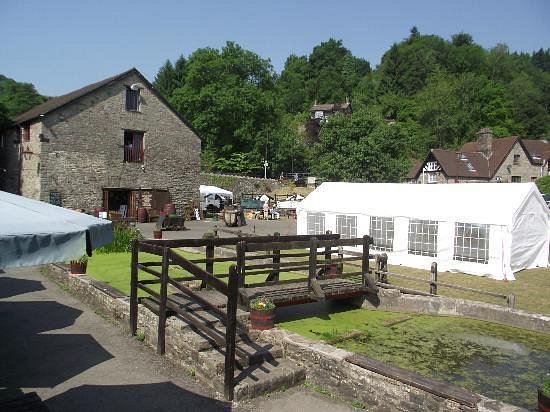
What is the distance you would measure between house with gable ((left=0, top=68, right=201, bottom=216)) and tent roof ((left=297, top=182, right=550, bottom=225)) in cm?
1427

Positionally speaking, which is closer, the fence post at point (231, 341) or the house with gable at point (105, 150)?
the fence post at point (231, 341)

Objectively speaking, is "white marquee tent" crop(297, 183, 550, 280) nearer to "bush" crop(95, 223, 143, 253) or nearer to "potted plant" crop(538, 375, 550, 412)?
"bush" crop(95, 223, 143, 253)

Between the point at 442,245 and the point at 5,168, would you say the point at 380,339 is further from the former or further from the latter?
the point at 5,168

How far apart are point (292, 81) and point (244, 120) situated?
46.0 m

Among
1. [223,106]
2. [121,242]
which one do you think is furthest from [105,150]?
[223,106]

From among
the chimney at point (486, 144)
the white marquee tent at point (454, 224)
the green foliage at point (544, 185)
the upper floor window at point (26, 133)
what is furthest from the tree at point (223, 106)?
the white marquee tent at point (454, 224)

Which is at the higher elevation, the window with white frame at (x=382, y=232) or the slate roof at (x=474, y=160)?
the slate roof at (x=474, y=160)

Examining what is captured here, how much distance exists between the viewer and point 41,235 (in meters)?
4.19

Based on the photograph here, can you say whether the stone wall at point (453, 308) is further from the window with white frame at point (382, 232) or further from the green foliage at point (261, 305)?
the window with white frame at point (382, 232)

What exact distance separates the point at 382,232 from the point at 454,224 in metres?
2.80

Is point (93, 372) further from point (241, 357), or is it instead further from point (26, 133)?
point (26, 133)

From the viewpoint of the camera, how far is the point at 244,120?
184ft

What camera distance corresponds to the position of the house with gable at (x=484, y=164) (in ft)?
157

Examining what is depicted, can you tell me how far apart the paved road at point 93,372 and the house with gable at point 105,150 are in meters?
19.4
